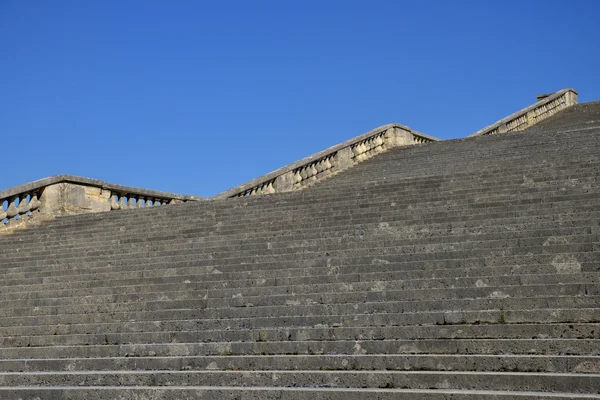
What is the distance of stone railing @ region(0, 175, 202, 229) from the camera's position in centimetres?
1547

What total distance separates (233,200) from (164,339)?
5.79 metres

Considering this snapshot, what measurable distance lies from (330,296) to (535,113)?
21349 millimetres

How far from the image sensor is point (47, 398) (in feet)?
25.4

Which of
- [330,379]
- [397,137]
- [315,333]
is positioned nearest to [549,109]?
[397,137]

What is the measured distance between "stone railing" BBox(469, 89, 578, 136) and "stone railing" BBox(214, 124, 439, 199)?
8.53 feet

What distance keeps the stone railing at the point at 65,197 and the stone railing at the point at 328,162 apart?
204 centimetres

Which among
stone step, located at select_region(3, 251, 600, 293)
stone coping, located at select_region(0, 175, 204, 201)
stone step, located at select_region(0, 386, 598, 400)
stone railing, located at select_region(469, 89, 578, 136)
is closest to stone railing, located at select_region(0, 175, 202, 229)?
stone coping, located at select_region(0, 175, 204, 201)

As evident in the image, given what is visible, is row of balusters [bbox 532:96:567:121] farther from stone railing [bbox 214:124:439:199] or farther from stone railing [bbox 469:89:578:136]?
stone railing [bbox 214:124:439:199]

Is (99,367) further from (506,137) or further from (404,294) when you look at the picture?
(506,137)

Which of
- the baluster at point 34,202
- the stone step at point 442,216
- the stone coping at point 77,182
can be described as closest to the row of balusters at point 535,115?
the stone coping at point 77,182

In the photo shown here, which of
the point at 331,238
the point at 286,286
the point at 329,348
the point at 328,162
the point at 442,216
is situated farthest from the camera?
the point at 328,162

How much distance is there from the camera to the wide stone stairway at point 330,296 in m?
7.24

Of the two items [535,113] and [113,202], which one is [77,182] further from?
[535,113]

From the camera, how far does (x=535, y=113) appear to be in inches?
1130
